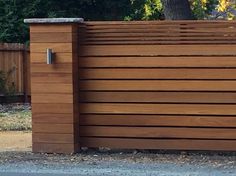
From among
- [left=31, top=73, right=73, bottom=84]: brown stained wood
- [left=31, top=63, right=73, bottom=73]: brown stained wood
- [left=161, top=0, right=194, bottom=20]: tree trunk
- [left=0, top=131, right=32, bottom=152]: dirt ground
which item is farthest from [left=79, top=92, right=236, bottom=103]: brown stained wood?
[left=161, top=0, right=194, bottom=20]: tree trunk

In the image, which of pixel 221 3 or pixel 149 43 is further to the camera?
pixel 221 3

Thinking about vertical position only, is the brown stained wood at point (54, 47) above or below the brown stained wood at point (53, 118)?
above

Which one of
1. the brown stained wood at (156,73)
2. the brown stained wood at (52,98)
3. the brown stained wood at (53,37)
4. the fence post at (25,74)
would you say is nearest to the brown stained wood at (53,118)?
the brown stained wood at (52,98)

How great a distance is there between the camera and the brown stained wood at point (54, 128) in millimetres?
10016

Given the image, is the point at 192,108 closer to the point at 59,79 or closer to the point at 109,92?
the point at 109,92

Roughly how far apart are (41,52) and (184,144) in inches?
110

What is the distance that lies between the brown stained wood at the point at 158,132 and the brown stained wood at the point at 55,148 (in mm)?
314

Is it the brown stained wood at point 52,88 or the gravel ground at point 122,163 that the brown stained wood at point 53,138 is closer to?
the gravel ground at point 122,163

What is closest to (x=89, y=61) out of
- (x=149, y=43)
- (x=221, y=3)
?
(x=149, y=43)

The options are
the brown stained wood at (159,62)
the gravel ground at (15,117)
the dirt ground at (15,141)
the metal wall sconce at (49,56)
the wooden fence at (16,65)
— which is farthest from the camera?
the wooden fence at (16,65)

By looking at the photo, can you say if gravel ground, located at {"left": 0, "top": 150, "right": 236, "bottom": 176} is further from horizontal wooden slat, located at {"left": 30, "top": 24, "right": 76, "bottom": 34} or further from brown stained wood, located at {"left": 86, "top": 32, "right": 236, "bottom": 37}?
horizontal wooden slat, located at {"left": 30, "top": 24, "right": 76, "bottom": 34}

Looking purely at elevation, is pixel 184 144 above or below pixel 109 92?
below

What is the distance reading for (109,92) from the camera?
10062 mm

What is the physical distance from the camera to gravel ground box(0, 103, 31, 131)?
13.6 metres
